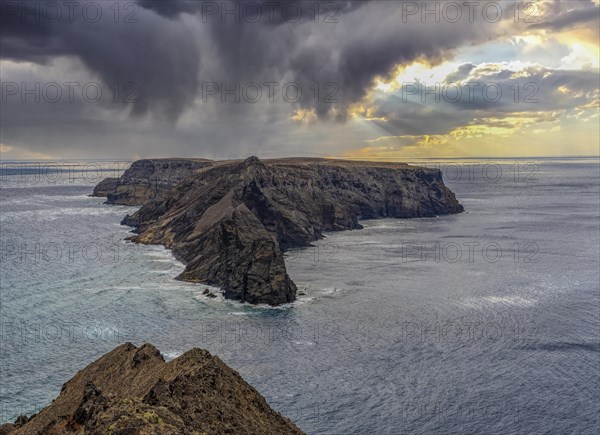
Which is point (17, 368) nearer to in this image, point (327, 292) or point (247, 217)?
point (327, 292)

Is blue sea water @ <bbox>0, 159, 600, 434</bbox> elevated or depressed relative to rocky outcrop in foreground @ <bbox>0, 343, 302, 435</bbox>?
depressed

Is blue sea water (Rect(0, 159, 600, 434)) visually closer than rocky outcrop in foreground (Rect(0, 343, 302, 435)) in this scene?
No

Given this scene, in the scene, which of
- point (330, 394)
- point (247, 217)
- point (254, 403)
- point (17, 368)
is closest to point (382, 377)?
point (330, 394)

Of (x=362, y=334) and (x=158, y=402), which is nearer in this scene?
(x=158, y=402)

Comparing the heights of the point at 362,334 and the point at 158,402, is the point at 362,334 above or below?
below

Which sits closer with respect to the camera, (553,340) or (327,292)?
(553,340)
